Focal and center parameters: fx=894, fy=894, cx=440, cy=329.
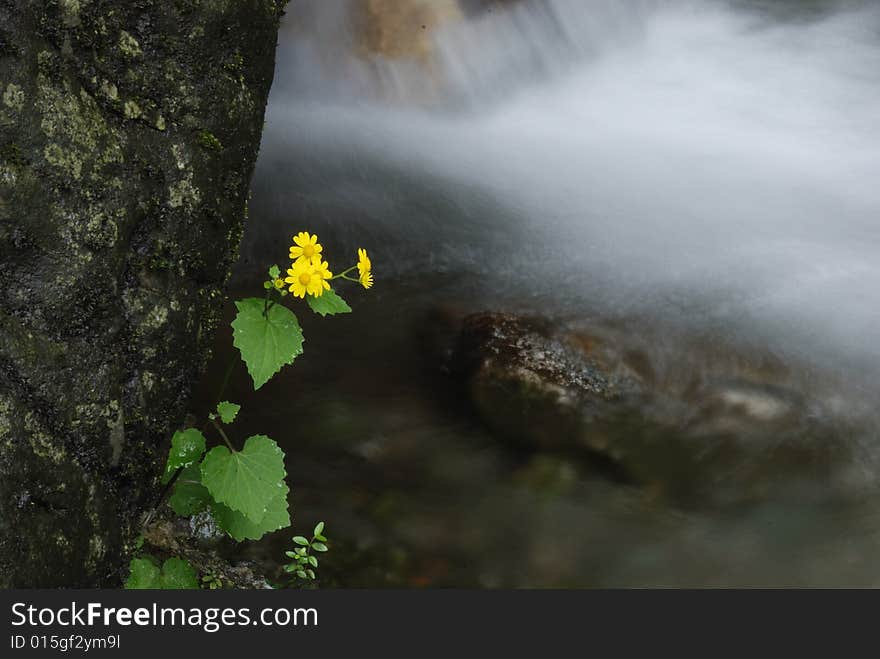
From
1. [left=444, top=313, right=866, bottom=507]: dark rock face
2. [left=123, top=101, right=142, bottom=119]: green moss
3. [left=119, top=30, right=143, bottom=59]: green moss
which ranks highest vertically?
[left=119, top=30, right=143, bottom=59]: green moss

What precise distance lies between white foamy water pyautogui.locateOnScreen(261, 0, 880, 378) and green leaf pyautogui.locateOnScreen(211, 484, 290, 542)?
9.39ft

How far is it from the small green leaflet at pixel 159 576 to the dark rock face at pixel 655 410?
77.8 inches

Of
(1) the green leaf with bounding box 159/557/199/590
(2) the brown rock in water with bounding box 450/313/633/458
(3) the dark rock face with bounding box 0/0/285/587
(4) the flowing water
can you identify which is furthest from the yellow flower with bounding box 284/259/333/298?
(2) the brown rock in water with bounding box 450/313/633/458

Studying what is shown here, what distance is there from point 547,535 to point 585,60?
412 cm

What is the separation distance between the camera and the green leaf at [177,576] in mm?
2514

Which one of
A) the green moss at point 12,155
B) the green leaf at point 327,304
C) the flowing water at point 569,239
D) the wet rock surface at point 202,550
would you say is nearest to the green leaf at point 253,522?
the green leaf at point 327,304

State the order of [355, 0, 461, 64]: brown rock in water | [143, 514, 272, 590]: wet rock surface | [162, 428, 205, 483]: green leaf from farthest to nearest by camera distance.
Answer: [355, 0, 461, 64]: brown rock in water → [143, 514, 272, 590]: wet rock surface → [162, 428, 205, 483]: green leaf

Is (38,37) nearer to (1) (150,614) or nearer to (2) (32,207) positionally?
(2) (32,207)

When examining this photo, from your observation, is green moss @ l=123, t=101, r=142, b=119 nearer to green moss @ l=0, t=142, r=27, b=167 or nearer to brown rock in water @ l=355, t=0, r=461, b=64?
green moss @ l=0, t=142, r=27, b=167

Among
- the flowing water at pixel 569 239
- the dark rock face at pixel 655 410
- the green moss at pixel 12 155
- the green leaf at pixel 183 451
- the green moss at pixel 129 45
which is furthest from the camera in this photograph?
the dark rock face at pixel 655 410

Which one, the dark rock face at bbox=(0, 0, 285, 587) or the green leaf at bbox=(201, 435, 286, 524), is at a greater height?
the dark rock face at bbox=(0, 0, 285, 587)

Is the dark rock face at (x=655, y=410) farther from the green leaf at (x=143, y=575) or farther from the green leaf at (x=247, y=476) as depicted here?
→ the green leaf at (x=143, y=575)

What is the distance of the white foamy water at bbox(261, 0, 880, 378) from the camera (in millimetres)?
5207

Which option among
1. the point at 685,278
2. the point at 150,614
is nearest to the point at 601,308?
the point at 685,278
